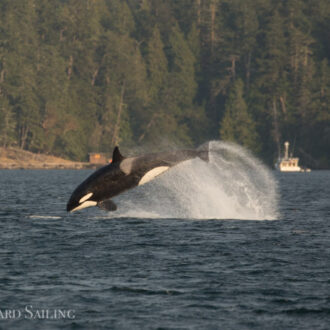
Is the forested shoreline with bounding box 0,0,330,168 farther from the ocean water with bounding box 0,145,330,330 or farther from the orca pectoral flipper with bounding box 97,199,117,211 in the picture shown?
the orca pectoral flipper with bounding box 97,199,117,211

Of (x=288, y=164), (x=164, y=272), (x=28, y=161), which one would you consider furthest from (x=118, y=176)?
(x=288, y=164)

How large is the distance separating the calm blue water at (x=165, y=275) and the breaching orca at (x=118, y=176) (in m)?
1.80

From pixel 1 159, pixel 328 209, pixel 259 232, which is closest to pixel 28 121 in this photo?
→ pixel 1 159

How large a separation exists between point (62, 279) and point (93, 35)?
569 ft

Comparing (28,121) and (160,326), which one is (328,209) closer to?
(160,326)

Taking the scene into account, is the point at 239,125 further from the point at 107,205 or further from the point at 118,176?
the point at 118,176

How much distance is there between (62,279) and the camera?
74.6ft

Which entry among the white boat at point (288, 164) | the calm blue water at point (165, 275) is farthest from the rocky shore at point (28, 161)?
the calm blue water at point (165, 275)

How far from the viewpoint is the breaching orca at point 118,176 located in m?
27.5

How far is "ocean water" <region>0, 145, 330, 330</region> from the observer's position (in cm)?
1900

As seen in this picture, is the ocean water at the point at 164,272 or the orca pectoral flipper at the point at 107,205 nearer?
the ocean water at the point at 164,272

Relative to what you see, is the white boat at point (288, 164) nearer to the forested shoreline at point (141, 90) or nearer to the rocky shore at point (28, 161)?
the forested shoreline at point (141, 90)

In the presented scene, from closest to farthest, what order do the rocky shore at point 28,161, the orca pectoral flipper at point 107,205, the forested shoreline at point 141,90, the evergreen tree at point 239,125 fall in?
the orca pectoral flipper at point 107,205, the rocky shore at point 28,161, the forested shoreline at point 141,90, the evergreen tree at point 239,125

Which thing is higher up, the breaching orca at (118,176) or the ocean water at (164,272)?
the breaching orca at (118,176)
